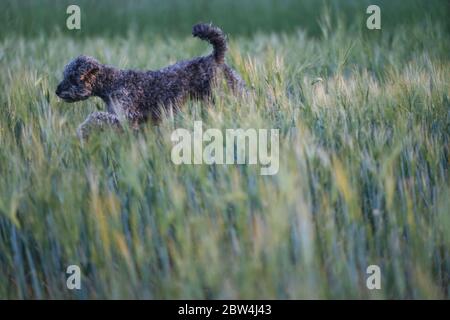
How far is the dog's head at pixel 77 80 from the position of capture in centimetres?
352

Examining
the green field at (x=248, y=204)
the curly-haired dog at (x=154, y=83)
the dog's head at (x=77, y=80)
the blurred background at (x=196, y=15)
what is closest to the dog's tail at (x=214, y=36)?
the curly-haired dog at (x=154, y=83)

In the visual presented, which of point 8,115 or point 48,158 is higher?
point 8,115

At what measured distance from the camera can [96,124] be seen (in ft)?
10.5

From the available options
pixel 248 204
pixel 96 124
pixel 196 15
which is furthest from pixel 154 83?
pixel 196 15

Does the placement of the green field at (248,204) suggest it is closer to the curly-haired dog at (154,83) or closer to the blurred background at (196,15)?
the curly-haired dog at (154,83)

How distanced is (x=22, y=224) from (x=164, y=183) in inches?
24.9

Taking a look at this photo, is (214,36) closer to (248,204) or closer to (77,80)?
(77,80)

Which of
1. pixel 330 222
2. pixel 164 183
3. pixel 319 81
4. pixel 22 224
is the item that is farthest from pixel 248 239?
pixel 319 81

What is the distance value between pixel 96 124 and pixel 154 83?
64 cm

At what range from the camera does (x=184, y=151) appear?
8.86 feet

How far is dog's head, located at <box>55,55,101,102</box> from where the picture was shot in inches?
138

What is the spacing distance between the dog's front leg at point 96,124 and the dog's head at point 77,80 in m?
0.34

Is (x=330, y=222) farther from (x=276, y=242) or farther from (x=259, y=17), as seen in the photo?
(x=259, y=17)

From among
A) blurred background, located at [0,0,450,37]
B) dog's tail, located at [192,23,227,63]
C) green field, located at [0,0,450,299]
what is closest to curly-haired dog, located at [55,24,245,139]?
dog's tail, located at [192,23,227,63]
